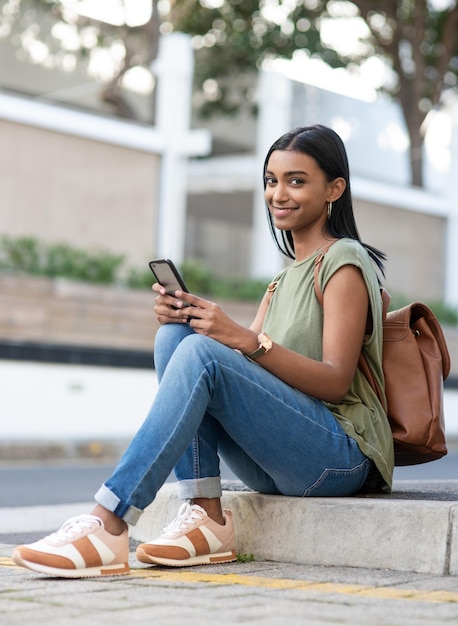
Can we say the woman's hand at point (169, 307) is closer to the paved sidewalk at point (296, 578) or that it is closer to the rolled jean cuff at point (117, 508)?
the rolled jean cuff at point (117, 508)

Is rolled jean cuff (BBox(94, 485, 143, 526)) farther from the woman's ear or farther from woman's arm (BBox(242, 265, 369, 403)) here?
the woman's ear

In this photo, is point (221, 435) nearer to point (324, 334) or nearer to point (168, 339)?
point (168, 339)

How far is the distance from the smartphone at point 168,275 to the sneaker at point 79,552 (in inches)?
30.3

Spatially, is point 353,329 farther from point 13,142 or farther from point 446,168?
point 446,168

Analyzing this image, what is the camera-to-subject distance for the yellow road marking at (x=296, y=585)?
3047 millimetres

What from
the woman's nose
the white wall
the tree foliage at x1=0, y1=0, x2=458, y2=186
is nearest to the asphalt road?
the white wall

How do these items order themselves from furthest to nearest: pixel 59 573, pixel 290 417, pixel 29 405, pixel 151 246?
pixel 151 246, pixel 29 405, pixel 290 417, pixel 59 573

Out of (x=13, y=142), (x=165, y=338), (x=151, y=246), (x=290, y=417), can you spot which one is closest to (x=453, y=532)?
(x=290, y=417)

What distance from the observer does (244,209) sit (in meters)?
23.2

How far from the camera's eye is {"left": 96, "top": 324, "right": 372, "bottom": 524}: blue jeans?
3.42m

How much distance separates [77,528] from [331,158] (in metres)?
1.52

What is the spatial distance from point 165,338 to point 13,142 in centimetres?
1231

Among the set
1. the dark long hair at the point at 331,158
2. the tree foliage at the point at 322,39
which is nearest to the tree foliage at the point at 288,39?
the tree foliage at the point at 322,39

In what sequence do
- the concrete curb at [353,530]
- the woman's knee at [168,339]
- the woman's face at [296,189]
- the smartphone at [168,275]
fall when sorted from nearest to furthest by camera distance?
the concrete curb at [353,530]
the smartphone at [168,275]
the woman's knee at [168,339]
the woman's face at [296,189]
